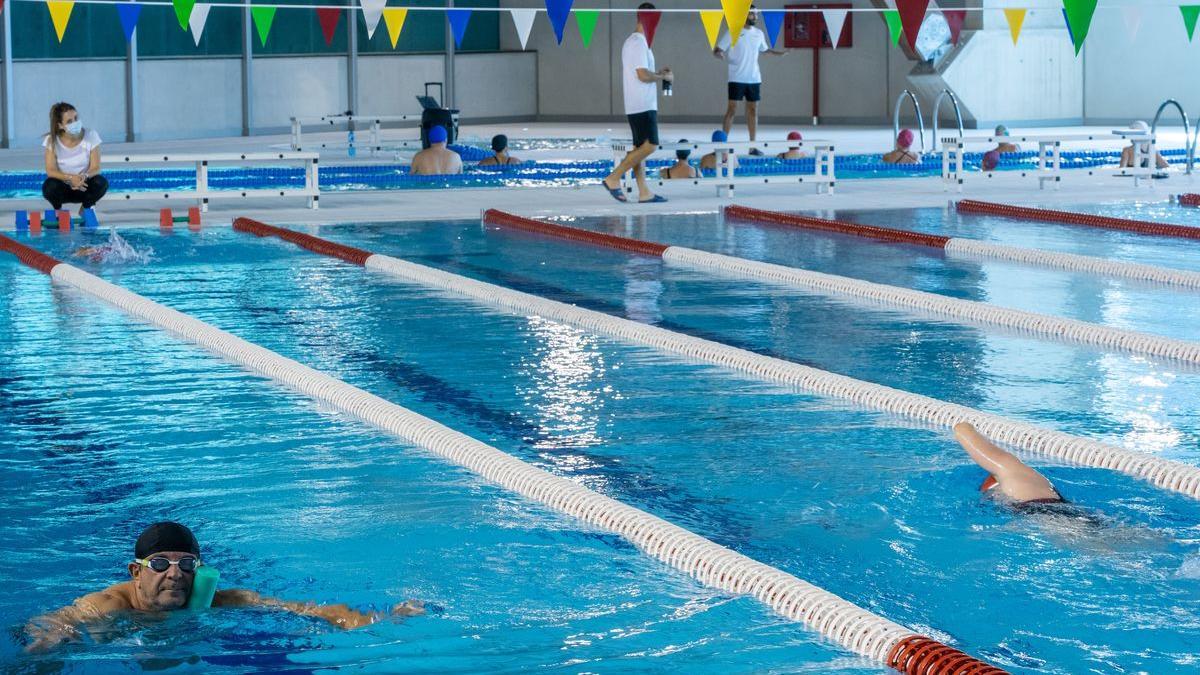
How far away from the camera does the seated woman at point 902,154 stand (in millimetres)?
17250

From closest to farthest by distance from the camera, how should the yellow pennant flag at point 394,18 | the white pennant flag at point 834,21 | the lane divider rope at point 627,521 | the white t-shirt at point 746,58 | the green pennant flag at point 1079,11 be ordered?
the lane divider rope at point 627,521 < the green pennant flag at point 1079,11 < the yellow pennant flag at point 394,18 < the white t-shirt at point 746,58 < the white pennant flag at point 834,21

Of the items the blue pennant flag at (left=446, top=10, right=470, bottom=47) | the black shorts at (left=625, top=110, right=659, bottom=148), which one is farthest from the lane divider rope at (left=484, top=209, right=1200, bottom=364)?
the blue pennant flag at (left=446, top=10, right=470, bottom=47)

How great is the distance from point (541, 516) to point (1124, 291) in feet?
16.8

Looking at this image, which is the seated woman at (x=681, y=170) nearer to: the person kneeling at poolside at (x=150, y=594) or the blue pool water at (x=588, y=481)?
the blue pool water at (x=588, y=481)

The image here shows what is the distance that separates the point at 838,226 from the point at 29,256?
543 cm

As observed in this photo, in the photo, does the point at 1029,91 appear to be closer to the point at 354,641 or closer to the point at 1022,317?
the point at 1022,317

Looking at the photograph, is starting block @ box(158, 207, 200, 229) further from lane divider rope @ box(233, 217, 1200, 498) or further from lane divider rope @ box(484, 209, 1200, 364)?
lane divider rope @ box(233, 217, 1200, 498)

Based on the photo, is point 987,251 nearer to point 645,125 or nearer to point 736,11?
point 736,11

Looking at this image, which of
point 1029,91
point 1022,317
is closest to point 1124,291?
point 1022,317

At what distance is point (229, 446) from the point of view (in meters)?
5.60

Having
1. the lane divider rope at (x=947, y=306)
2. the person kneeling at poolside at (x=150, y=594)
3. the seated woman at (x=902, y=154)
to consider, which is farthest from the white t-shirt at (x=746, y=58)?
the person kneeling at poolside at (x=150, y=594)

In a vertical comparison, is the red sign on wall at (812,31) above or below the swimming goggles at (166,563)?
above

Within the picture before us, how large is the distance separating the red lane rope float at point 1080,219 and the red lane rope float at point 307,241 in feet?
16.4

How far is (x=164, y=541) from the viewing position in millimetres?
3705
